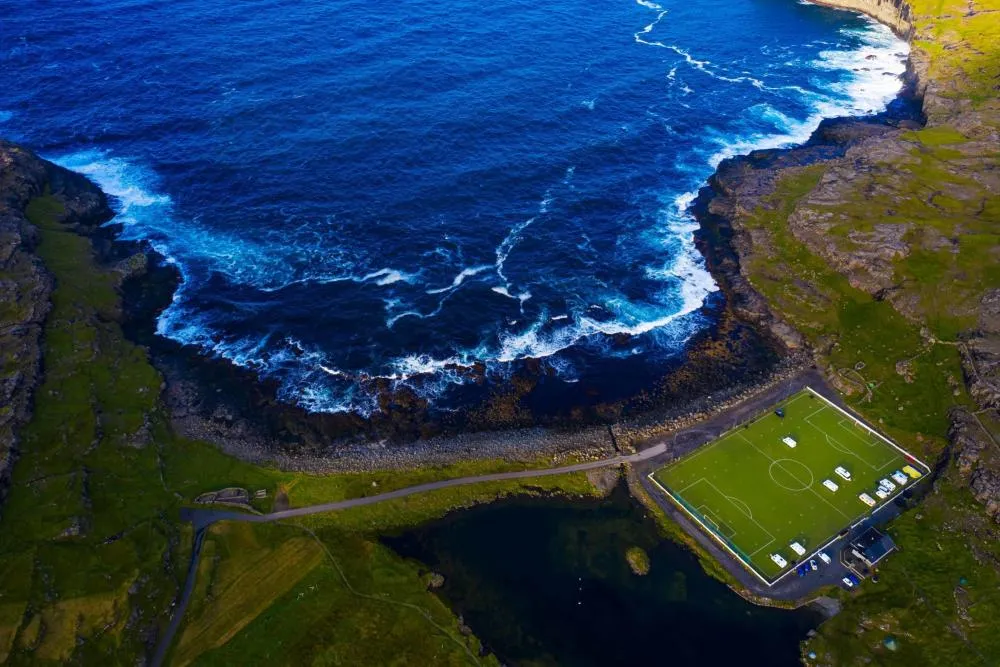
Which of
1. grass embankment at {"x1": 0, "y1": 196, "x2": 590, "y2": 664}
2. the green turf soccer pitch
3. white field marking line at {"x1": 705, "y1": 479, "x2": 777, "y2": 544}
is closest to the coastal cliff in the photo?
the green turf soccer pitch

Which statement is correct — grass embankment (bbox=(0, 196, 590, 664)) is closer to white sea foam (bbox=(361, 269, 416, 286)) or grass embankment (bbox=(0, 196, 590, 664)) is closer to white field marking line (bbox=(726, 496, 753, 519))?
white field marking line (bbox=(726, 496, 753, 519))

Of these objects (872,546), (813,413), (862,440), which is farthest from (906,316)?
(872,546)

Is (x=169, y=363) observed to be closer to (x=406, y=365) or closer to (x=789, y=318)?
(x=406, y=365)

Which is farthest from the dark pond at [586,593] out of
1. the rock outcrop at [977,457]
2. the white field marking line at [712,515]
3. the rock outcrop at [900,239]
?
the rock outcrop at [900,239]

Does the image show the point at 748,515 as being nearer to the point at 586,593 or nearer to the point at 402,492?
the point at 586,593

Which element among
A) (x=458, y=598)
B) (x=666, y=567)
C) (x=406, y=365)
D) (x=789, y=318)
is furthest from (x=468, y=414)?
(x=789, y=318)

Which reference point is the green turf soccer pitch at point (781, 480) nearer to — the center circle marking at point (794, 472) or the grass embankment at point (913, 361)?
the center circle marking at point (794, 472)
